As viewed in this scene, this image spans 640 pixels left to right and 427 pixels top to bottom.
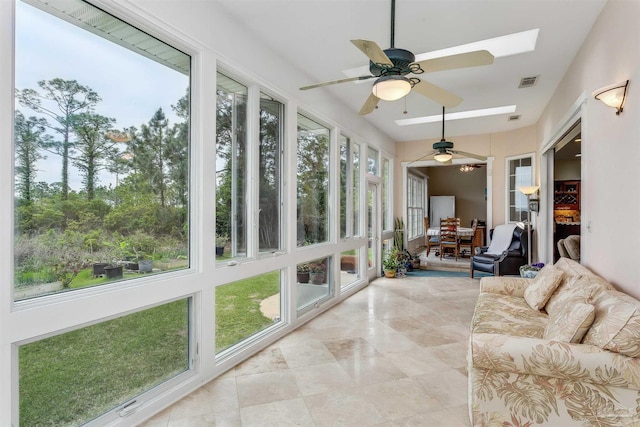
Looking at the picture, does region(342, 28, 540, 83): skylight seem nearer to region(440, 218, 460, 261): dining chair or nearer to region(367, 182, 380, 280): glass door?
region(367, 182, 380, 280): glass door

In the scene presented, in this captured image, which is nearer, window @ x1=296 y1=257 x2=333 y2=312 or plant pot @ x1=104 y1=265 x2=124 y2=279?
plant pot @ x1=104 y1=265 x2=124 y2=279

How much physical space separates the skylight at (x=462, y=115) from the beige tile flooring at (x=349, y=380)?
3458 mm

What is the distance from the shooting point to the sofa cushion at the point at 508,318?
251cm

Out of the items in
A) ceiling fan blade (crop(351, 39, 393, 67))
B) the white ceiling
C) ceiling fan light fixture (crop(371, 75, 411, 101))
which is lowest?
ceiling fan light fixture (crop(371, 75, 411, 101))

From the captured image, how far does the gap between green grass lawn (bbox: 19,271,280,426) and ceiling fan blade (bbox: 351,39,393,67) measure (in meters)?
2.07

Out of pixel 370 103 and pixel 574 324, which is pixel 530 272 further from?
pixel 370 103

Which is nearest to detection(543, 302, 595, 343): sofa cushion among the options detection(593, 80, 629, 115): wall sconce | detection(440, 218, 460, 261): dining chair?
detection(593, 80, 629, 115): wall sconce

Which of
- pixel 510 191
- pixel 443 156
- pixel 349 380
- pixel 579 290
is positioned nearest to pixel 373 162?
pixel 443 156

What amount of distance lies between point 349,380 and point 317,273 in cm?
203

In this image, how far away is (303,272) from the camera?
4.22m

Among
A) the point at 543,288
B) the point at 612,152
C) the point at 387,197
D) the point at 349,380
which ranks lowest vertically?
the point at 349,380

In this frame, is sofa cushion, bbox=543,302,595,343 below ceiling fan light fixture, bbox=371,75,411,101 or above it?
below

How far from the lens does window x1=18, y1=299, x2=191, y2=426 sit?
5.65 ft

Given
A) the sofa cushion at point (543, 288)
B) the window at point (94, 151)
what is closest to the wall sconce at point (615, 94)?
the sofa cushion at point (543, 288)
